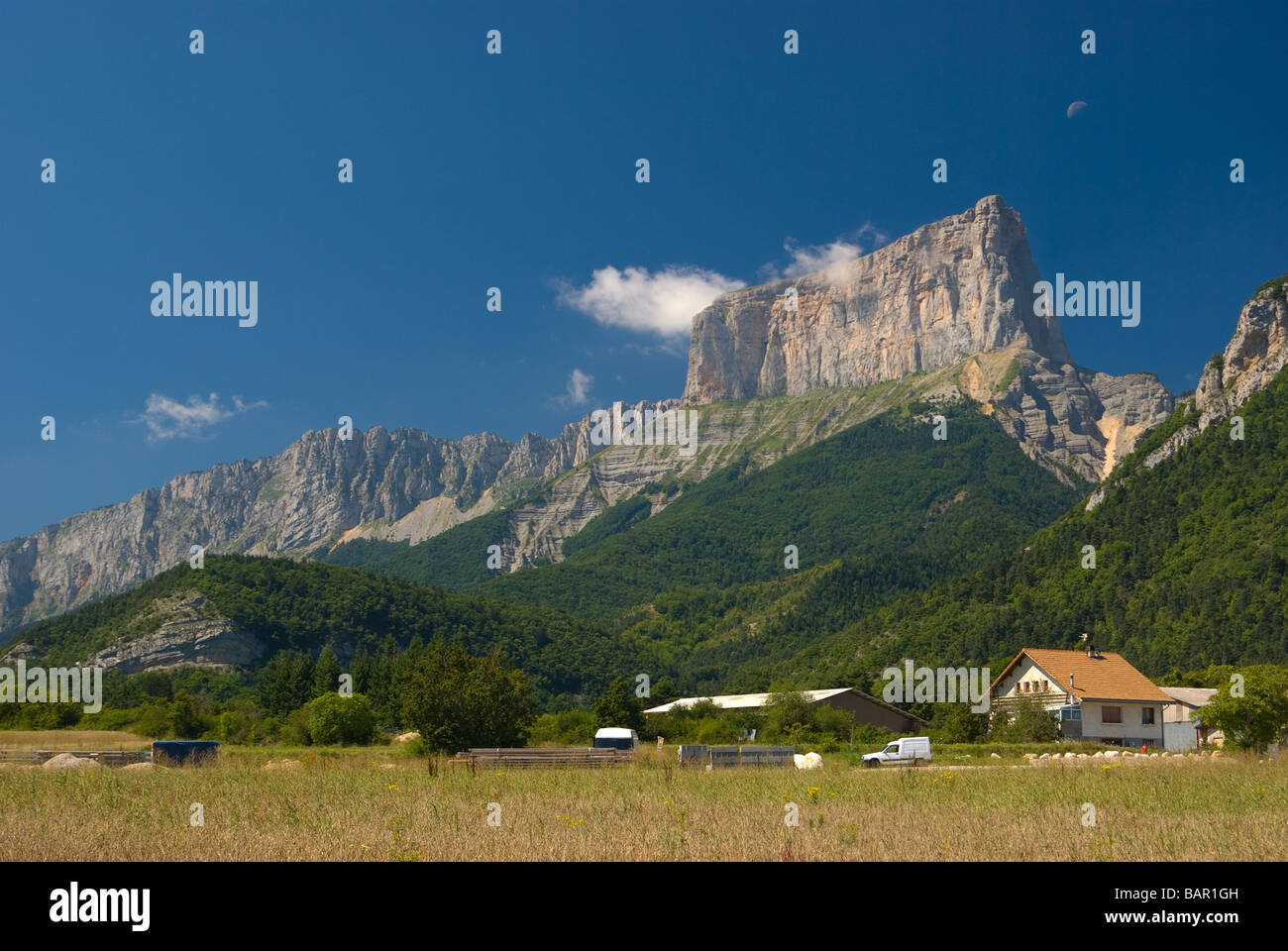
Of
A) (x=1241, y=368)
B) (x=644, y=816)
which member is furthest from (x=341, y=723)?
(x=1241, y=368)

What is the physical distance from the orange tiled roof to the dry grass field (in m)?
34.8

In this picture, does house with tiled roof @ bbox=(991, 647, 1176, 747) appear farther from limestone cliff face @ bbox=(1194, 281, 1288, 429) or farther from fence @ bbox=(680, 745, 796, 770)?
limestone cliff face @ bbox=(1194, 281, 1288, 429)

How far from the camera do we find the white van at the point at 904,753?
129 feet

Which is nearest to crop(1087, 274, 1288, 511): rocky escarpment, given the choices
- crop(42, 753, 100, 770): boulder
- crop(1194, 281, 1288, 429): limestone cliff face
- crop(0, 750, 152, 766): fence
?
crop(1194, 281, 1288, 429): limestone cliff face

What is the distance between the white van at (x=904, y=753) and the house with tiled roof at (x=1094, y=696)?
17.6m

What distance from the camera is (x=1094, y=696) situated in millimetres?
57469

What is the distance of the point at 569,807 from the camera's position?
1788 centimetres

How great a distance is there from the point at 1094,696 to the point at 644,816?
49244mm

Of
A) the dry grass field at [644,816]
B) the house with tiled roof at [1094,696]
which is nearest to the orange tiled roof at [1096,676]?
the house with tiled roof at [1094,696]

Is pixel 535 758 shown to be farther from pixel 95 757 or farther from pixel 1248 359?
pixel 1248 359

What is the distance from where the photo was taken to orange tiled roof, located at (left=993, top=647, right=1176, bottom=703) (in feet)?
192

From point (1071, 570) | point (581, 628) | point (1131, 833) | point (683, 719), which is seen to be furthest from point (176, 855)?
point (581, 628)

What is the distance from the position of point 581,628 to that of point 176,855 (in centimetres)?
16227

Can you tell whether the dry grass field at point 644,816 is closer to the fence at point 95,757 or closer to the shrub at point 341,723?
the fence at point 95,757
